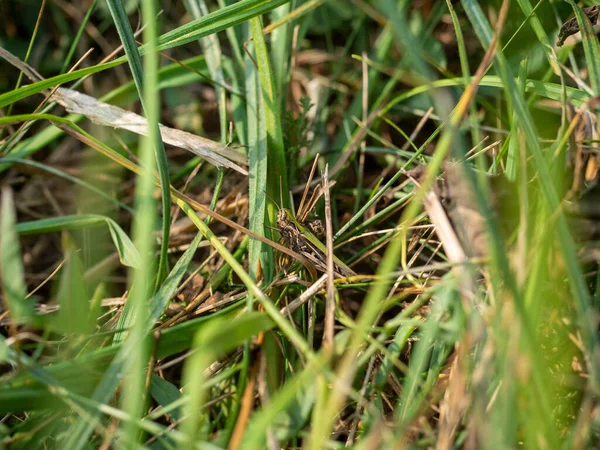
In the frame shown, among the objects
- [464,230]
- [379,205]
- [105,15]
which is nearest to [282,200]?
[379,205]

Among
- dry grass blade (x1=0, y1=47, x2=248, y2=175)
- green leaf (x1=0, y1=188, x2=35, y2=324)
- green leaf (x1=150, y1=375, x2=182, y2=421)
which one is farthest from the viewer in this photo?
dry grass blade (x1=0, y1=47, x2=248, y2=175)

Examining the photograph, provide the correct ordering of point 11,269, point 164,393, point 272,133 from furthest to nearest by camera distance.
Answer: point 272,133 → point 164,393 → point 11,269

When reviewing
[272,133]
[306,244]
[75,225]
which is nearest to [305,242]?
[306,244]

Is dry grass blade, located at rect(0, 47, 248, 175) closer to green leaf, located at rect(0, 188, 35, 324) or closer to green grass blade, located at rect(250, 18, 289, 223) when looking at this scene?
green grass blade, located at rect(250, 18, 289, 223)

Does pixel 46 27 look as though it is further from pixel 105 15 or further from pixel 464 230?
pixel 464 230

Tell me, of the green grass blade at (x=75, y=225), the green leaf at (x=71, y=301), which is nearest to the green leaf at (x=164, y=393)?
the green leaf at (x=71, y=301)

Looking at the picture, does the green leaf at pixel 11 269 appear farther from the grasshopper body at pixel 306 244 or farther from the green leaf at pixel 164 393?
the grasshopper body at pixel 306 244

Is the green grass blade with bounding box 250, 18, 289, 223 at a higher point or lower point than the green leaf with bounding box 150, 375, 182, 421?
higher

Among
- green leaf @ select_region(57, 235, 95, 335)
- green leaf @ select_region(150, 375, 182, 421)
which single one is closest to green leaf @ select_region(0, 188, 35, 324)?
green leaf @ select_region(57, 235, 95, 335)

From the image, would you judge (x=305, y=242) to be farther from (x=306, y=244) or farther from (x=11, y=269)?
(x=11, y=269)

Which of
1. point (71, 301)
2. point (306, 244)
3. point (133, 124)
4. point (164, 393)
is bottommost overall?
point (164, 393)

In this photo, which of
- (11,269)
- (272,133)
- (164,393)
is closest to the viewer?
(11,269)
